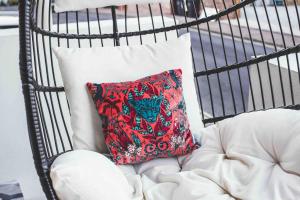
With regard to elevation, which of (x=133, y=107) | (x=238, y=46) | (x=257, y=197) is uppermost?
(x=238, y=46)

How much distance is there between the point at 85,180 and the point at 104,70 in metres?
0.52

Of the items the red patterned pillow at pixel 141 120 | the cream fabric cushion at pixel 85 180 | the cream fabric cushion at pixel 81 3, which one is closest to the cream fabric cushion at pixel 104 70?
the red patterned pillow at pixel 141 120

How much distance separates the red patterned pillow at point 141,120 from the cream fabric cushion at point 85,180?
0.76 ft

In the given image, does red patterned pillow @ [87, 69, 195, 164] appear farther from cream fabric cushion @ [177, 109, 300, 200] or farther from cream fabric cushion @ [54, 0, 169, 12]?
cream fabric cushion @ [54, 0, 169, 12]

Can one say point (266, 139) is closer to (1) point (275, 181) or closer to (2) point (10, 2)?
(1) point (275, 181)

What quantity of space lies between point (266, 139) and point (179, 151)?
29 centimetres

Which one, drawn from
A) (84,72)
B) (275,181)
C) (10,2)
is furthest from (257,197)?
(10,2)

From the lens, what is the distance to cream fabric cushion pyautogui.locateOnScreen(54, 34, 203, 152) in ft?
4.46

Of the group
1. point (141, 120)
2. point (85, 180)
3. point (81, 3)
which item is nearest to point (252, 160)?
point (141, 120)

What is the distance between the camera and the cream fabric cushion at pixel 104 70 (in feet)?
4.46

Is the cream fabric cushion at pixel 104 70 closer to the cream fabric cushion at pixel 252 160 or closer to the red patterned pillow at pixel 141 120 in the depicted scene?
the red patterned pillow at pixel 141 120

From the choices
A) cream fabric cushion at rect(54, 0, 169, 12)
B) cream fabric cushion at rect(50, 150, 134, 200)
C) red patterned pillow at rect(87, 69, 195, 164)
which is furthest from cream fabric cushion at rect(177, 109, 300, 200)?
cream fabric cushion at rect(54, 0, 169, 12)

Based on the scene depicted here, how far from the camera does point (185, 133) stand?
1361mm

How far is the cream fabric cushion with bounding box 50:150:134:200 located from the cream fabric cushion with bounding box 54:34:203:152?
0.29m
